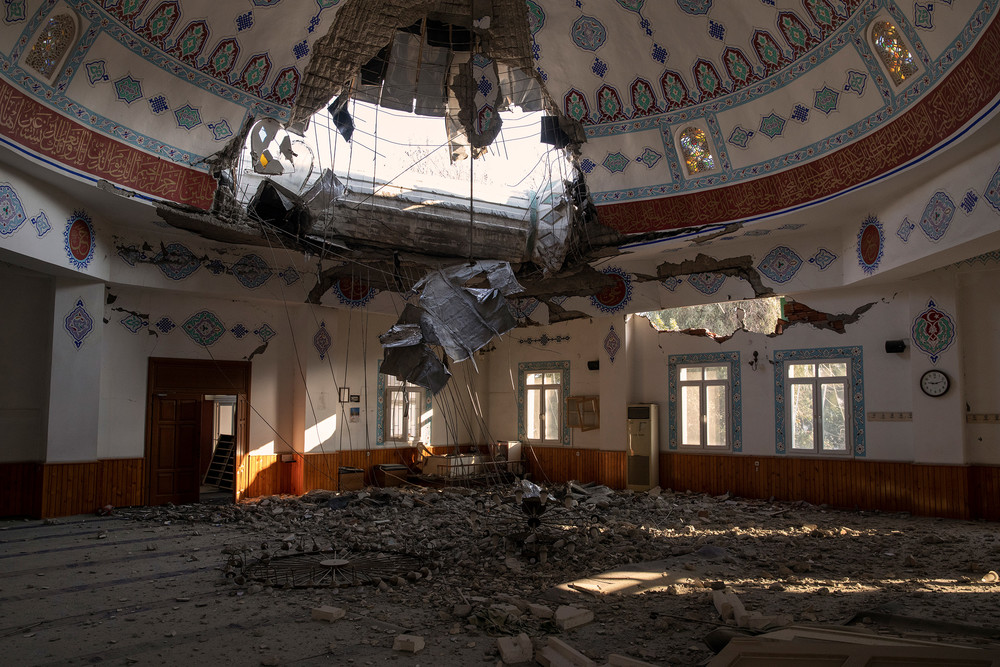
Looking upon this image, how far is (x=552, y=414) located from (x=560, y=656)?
9.23 meters

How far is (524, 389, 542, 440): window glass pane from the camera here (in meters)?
13.3

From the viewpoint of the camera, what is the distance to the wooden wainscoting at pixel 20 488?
8570 mm

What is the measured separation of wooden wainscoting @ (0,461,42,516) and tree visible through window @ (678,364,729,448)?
916 centimetres

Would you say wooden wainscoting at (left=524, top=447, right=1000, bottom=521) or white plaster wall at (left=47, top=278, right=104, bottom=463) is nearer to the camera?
wooden wainscoting at (left=524, top=447, right=1000, bottom=521)

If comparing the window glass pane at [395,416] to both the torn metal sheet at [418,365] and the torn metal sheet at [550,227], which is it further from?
the torn metal sheet at [418,365]

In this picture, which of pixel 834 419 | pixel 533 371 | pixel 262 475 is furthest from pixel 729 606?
pixel 533 371

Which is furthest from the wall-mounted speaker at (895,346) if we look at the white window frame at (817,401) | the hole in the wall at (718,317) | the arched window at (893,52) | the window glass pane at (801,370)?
the hole in the wall at (718,317)

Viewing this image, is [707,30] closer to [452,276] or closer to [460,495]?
[452,276]

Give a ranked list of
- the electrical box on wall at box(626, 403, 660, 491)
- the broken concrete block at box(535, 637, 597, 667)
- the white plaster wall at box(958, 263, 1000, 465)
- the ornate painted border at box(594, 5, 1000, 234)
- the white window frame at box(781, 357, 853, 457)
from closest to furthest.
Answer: the broken concrete block at box(535, 637, 597, 667) < the ornate painted border at box(594, 5, 1000, 234) < the white plaster wall at box(958, 263, 1000, 465) < the white window frame at box(781, 357, 853, 457) < the electrical box on wall at box(626, 403, 660, 491)

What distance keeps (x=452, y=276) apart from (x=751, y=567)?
152 inches

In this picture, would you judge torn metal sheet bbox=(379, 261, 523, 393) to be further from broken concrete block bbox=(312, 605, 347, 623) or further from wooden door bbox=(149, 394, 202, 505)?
wooden door bbox=(149, 394, 202, 505)

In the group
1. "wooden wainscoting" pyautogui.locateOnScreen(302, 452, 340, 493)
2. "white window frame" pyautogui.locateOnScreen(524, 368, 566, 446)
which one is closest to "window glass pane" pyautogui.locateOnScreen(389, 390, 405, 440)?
"wooden wainscoting" pyautogui.locateOnScreen(302, 452, 340, 493)

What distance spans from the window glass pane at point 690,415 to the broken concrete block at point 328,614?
25.1ft

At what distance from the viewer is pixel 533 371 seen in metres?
13.4
